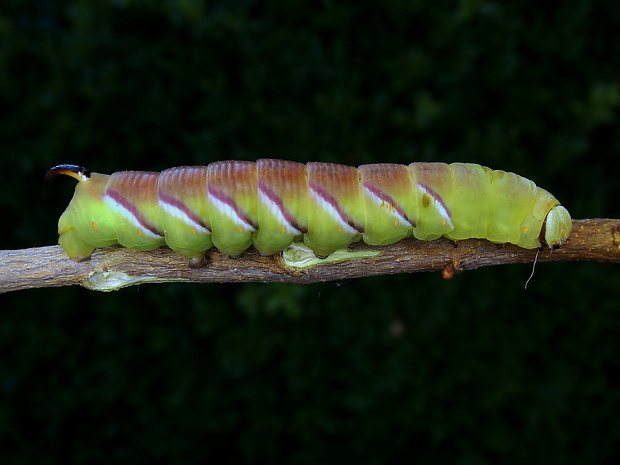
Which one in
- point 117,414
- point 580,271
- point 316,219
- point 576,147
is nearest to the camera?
point 316,219

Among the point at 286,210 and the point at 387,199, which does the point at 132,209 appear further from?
the point at 387,199

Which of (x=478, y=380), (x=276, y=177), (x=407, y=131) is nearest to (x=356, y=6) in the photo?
(x=407, y=131)

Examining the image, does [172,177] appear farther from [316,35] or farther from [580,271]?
[580,271]

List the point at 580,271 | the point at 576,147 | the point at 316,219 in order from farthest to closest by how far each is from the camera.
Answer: the point at 580,271 < the point at 576,147 < the point at 316,219

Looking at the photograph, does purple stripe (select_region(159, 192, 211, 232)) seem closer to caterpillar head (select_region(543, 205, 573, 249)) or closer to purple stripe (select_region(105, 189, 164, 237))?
purple stripe (select_region(105, 189, 164, 237))

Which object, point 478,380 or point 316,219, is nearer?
point 316,219

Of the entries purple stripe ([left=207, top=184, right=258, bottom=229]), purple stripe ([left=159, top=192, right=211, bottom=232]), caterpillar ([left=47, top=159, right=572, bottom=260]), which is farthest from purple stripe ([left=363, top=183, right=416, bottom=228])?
purple stripe ([left=159, top=192, right=211, bottom=232])
